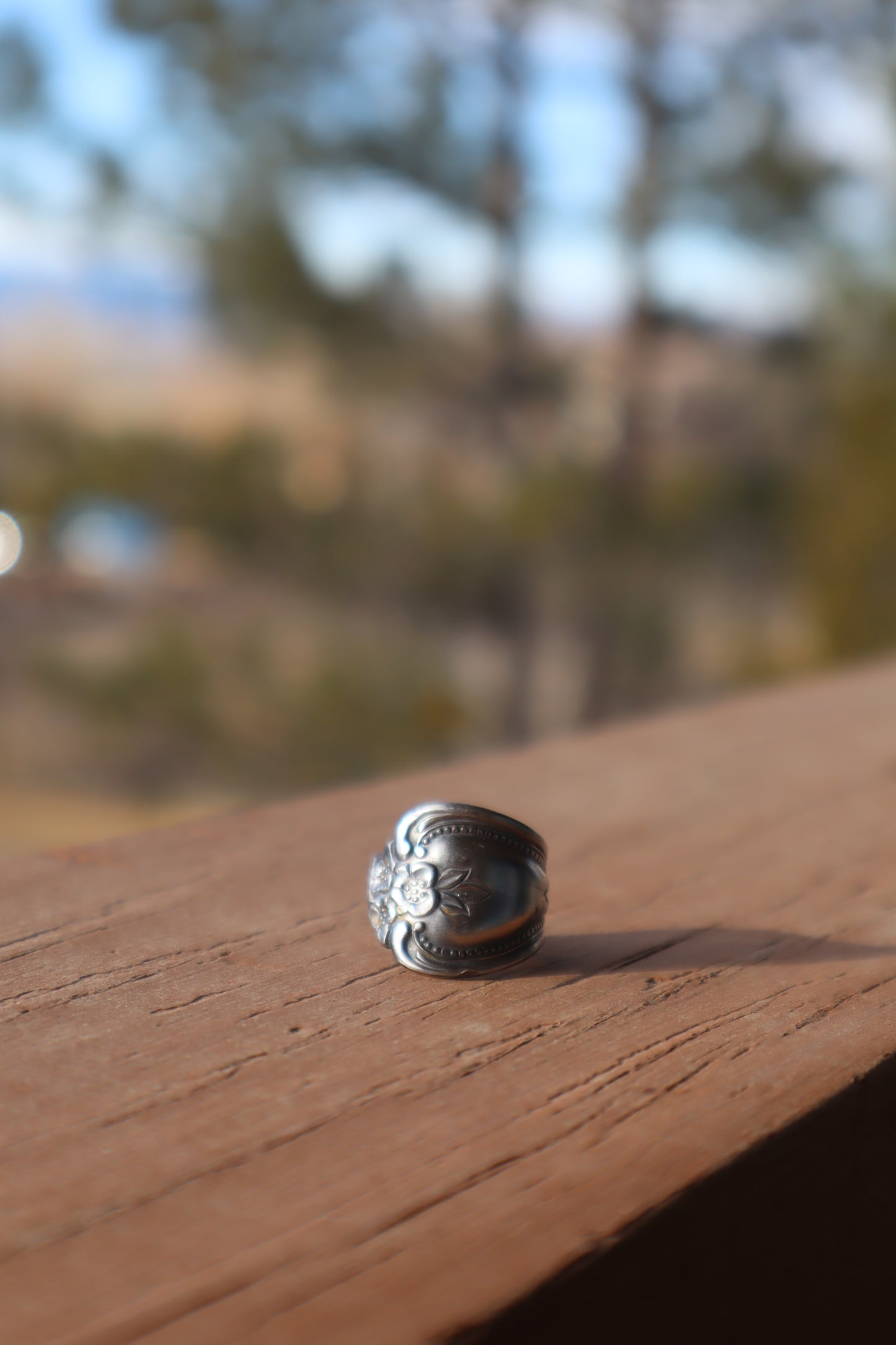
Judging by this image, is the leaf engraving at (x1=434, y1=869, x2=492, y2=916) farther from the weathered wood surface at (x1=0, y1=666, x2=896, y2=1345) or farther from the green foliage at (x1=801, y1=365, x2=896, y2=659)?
the green foliage at (x1=801, y1=365, x2=896, y2=659)

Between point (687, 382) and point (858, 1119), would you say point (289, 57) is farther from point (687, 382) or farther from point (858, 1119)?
point (858, 1119)

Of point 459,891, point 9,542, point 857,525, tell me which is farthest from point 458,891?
point 9,542

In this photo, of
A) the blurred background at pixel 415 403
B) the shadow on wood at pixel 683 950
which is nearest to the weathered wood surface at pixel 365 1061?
the shadow on wood at pixel 683 950

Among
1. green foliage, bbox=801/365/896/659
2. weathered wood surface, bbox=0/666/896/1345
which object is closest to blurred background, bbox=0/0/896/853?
green foliage, bbox=801/365/896/659

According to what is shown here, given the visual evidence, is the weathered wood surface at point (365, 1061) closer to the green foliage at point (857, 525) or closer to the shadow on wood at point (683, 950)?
the shadow on wood at point (683, 950)

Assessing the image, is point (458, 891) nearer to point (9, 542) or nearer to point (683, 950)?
point (683, 950)
